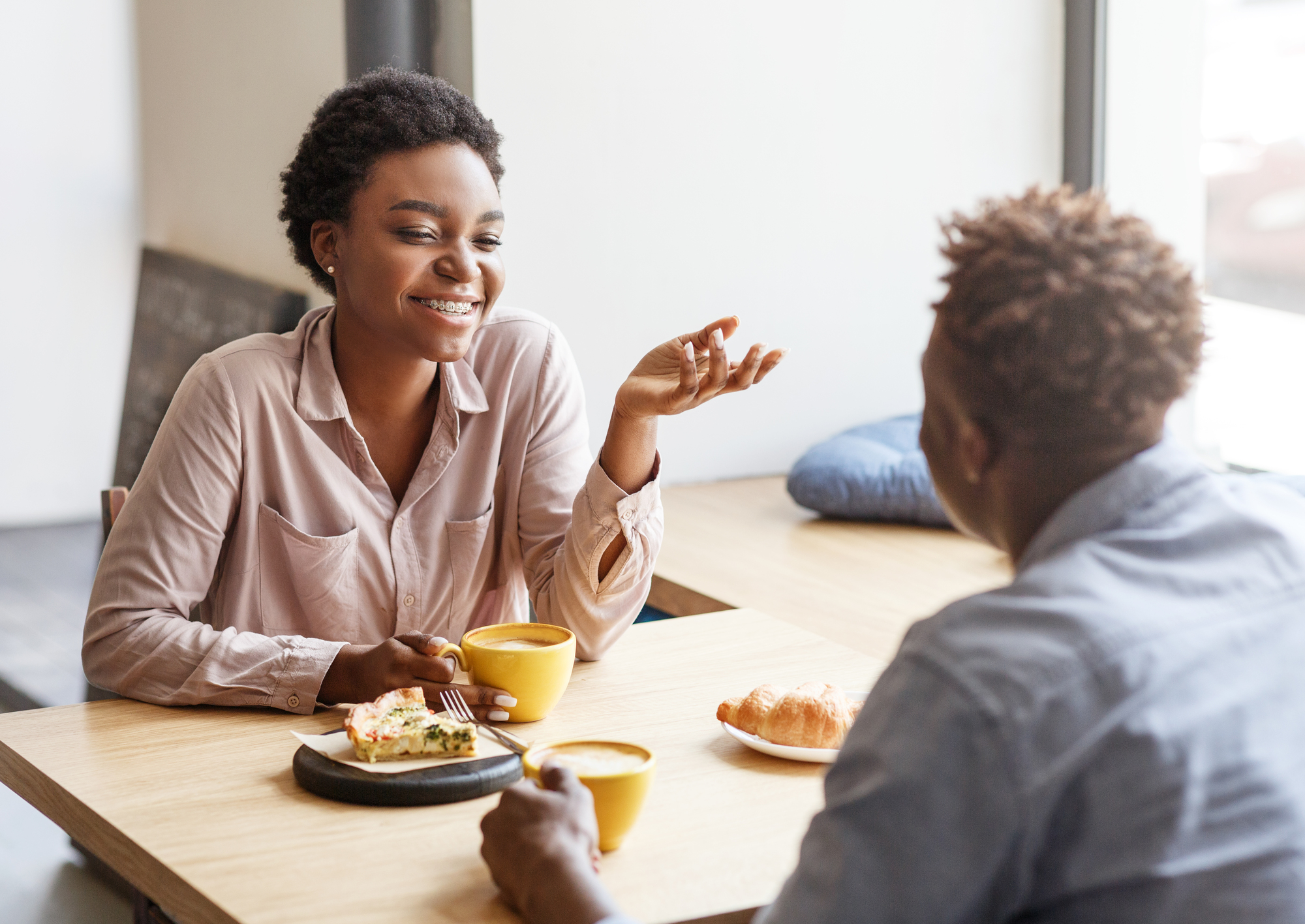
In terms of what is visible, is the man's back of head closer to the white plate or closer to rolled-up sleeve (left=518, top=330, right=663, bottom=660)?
the white plate

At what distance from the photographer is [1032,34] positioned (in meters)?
3.44

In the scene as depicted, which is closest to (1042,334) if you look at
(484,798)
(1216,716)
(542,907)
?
(1216,716)

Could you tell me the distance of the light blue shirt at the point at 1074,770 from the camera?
65 cm

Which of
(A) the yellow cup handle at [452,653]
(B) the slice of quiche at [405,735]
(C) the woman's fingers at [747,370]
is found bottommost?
(B) the slice of quiche at [405,735]

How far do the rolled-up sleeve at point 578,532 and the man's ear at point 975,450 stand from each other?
0.72m

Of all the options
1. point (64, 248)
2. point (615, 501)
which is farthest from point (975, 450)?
point (64, 248)

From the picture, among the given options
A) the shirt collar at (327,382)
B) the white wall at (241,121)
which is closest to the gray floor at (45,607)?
the white wall at (241,121)

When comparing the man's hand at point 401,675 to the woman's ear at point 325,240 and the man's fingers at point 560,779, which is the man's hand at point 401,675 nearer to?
the man's fingers at point 560,779

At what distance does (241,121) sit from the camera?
9.42 ft

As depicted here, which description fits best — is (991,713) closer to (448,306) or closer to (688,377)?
(688,377)

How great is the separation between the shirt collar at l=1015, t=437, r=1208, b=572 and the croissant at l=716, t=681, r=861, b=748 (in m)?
0.43

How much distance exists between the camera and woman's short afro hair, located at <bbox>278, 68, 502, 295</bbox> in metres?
1.58

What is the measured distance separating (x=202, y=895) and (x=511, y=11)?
90.4 inches

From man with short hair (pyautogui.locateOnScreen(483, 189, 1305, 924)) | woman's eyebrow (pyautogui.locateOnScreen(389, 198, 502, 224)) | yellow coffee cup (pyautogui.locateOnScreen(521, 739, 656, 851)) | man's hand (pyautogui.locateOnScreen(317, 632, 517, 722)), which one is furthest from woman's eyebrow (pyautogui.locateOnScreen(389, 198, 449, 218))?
man with short hair (pyautogui.locateOnScreen(483, 189, 1305, 924))
